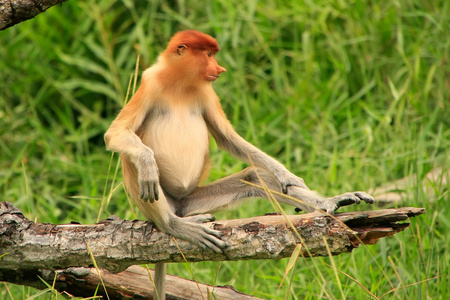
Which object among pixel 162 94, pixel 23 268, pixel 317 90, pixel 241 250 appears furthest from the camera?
pixel 317 90

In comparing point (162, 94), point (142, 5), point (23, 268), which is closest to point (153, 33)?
point (142, 5)

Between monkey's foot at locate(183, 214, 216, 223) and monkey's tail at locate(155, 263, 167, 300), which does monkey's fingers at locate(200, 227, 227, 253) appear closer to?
monkey's foot at locate(183, 214, 216, 223)

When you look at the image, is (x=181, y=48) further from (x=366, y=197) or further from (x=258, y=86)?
(x=258, y=86)

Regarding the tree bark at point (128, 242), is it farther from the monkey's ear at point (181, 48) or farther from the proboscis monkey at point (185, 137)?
the monkey's ear at point (181, 48)

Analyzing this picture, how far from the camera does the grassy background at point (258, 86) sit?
15.4 feet

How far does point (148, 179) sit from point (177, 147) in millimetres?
420

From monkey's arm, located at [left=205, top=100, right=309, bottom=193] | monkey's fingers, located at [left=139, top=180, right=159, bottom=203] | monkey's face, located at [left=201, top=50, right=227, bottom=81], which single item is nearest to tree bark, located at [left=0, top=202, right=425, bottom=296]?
monkey's fingers, located at [left=139, top=180, right=159, bottom=203]

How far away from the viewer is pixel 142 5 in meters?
6.07

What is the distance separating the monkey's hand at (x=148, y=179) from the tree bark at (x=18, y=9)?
87 centimetres

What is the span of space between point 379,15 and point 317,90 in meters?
0.97

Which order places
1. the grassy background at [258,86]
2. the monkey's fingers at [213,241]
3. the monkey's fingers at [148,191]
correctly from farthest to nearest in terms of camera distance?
the grassy background at [258,86]
the monkey's fingers at [148,191]
the monkey's fingers at [213,241]

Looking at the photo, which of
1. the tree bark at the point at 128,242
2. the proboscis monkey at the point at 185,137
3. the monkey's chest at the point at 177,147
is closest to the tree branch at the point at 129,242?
the tree bark at the point at 128,242

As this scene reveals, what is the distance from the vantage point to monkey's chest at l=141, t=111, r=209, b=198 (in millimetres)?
3225

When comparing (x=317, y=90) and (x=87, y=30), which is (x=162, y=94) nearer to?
(x=317, y=90)
